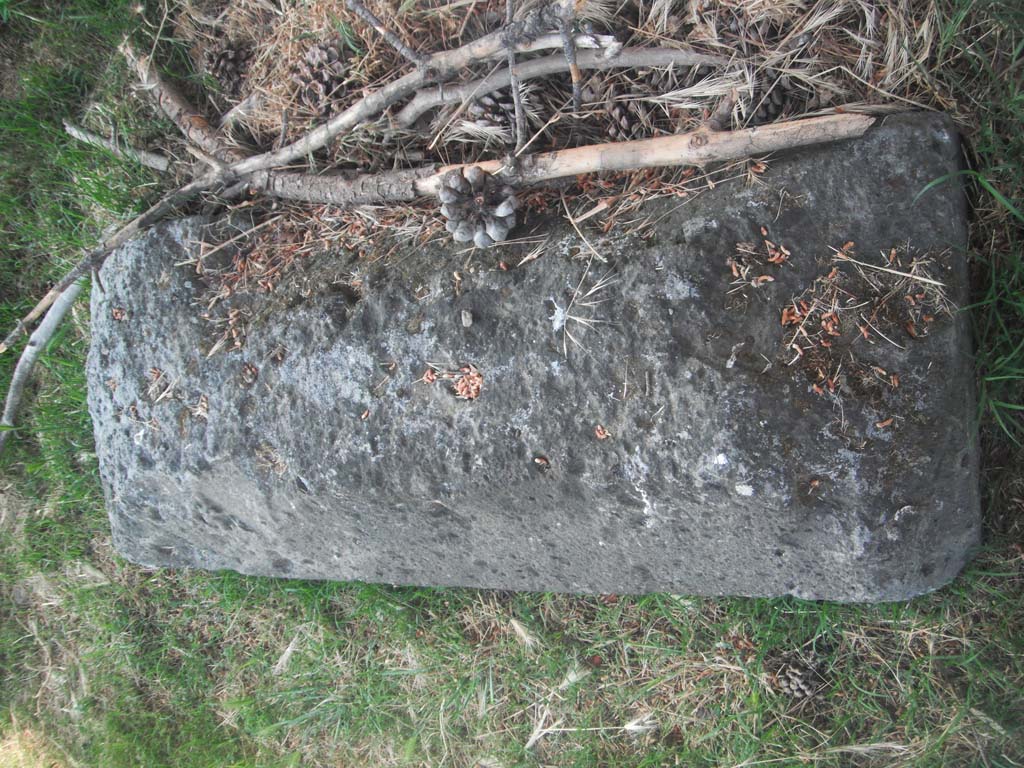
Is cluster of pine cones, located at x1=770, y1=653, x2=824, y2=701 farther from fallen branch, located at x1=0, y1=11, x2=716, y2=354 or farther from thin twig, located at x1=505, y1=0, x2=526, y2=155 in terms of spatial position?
fallen branch, located at x1=0, y1=11, x2=716, y2=354

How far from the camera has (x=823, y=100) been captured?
6.35 ft

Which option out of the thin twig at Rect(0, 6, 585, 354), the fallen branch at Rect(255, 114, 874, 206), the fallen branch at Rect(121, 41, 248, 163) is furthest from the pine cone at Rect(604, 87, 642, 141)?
the fallen branch at Rect(121, 41, 248, 163)

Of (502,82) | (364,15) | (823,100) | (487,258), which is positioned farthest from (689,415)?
(364,15)

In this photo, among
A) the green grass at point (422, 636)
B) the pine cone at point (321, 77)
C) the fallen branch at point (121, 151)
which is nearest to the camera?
the green grass at point (422, 636)

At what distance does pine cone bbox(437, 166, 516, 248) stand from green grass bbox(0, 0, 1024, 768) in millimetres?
1185

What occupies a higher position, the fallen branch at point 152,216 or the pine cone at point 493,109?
the fallen branch at point 152,216

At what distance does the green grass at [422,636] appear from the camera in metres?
Result: 2.17

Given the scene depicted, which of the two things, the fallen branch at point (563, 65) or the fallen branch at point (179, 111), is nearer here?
the fallen branch at point (563, 65)

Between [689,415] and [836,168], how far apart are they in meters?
0.71

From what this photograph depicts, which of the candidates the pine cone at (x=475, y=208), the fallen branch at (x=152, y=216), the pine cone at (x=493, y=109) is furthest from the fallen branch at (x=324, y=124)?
the pine cone at (x=475, y=208)

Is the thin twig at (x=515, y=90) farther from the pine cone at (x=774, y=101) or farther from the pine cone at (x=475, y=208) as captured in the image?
the pine cone at (x=774, y=101)

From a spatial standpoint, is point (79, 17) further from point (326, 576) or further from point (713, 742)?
point (713, 742)

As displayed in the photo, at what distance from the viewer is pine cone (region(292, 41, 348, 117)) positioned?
231 cm

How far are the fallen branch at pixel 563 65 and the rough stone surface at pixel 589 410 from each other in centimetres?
40
